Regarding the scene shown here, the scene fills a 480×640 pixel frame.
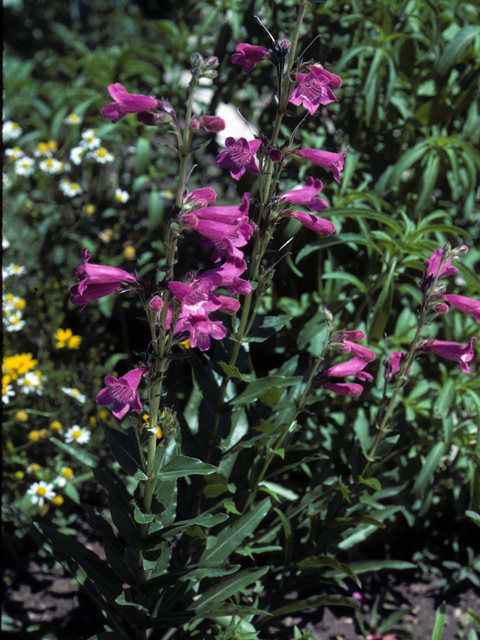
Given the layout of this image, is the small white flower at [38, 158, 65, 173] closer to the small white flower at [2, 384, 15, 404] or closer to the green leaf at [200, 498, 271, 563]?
the small white flower at [2, 384, 15, 404]

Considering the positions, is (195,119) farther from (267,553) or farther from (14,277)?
(14,277)

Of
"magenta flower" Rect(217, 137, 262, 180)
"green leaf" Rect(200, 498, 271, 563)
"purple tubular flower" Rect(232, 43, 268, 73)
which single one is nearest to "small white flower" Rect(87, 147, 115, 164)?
"purple tubular flower" Rect(232, 43, 268, 73)

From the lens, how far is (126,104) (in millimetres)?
1470

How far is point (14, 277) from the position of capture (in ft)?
12.2

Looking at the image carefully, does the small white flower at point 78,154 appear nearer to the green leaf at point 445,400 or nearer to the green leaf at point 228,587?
the green leaf at point 445,400

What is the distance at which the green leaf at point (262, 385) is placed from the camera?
1944 millimetres

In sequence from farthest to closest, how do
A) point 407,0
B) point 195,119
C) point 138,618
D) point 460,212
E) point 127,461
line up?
1. point 460,212
2. point 407,0
3. point 138,618
4. point 127,461
5. point 195,119

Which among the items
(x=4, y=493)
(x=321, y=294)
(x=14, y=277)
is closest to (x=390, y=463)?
(x=321, y=294)

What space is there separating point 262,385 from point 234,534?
0.53m

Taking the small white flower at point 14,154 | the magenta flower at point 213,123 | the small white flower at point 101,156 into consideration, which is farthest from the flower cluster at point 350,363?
the small white flower at point 14,154

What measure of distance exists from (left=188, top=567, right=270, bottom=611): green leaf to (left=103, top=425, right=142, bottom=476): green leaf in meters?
0.57

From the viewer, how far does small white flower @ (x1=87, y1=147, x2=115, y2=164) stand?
3717 millimetres

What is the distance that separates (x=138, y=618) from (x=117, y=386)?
2.94ft

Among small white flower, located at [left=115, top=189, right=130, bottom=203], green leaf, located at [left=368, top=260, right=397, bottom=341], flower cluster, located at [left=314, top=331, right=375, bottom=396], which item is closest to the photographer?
flower cluster, located at [left=314, top=331, right=375, bottom=396]
